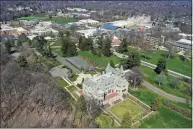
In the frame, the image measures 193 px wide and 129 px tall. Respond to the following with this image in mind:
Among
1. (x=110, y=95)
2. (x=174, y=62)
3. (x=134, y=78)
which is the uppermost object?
(x=134, y=78)

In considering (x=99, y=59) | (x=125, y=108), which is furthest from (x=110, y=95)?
(x=99, y=59)

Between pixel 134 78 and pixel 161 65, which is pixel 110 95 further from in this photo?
pixel 161 65

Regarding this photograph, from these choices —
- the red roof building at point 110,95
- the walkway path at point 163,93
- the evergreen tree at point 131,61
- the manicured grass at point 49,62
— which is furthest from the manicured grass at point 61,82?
the walkway path at point 163,93

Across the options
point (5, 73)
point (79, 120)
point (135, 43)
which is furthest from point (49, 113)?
point (135, 43)

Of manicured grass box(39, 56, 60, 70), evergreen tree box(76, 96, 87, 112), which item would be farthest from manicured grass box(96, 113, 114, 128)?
manicured grass box(39, 56, 60, 70)

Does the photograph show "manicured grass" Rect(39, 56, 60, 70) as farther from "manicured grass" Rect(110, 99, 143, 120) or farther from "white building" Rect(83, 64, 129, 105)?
"manicured grass" Rect(110, 99, 143, 120)

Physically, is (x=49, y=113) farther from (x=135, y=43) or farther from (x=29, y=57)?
→ (x=135, y=43)
